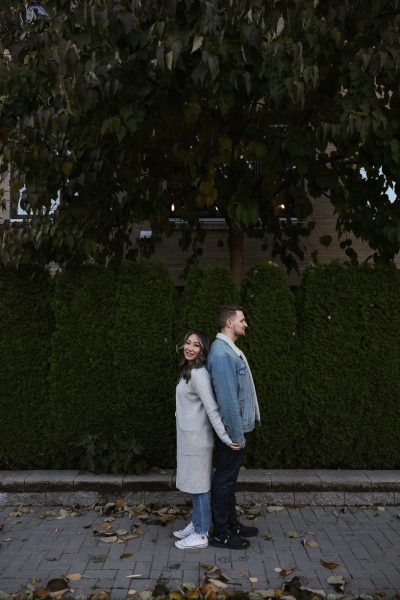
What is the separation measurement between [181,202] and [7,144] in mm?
2787

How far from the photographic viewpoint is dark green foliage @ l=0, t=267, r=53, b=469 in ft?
20.1

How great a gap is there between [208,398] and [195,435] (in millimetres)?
317

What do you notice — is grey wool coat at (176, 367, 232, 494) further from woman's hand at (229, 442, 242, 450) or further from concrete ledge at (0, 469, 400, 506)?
concrete ledge at (0, 469, 400, 506)

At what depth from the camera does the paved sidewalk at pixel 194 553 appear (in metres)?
4.00

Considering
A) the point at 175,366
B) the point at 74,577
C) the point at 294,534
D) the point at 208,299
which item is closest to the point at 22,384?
the point at 175,366

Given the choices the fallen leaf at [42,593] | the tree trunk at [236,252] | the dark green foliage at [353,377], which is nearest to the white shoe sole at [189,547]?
the fallen leaf at [42,593]

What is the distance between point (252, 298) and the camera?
608cm

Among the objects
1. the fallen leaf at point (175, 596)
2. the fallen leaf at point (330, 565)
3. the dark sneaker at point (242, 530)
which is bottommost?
the fallen leaf at point (175, 596)

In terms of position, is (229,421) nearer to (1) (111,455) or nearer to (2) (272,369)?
(2) (272,369)

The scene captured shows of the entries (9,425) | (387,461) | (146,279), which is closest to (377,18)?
(146,279)

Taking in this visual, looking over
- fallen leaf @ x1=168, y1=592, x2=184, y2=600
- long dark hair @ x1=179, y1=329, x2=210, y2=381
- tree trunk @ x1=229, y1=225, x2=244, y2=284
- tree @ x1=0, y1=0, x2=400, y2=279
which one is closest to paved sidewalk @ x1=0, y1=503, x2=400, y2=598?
fallen leaf @ x1=168, y1=592, x2=184, y2=600

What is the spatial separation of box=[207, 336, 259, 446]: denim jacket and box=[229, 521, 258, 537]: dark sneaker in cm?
83

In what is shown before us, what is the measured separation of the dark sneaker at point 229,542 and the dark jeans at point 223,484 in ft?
0.12

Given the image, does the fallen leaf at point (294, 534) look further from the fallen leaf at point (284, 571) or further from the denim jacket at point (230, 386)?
the denim jacket at point (230, 386)
